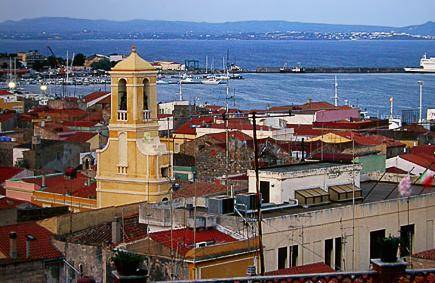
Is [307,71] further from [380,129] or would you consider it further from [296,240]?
[296,240]

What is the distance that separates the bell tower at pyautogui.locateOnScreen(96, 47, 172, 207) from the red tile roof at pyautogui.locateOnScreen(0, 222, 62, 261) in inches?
132

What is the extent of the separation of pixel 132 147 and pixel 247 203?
14.1 ft

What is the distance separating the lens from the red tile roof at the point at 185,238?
10211 mm

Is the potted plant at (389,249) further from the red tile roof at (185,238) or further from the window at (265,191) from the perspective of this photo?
the window at (265,191)

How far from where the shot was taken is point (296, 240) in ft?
37.7

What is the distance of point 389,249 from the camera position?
18.7 ft

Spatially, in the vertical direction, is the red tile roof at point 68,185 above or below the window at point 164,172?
below

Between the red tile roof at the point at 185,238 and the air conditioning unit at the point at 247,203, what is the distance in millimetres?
836

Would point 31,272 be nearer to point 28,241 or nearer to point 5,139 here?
point 28,241

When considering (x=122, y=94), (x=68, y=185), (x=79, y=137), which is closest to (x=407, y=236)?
(x=122, y=94)

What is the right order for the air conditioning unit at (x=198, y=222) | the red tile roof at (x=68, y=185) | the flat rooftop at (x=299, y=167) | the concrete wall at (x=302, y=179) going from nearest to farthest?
1. the air conditioning unit at (x=198, y=222)
2. the concrete wall at (x=302, y=179)
3. the flat rooftop at (x=299, y=167)
4. the red tile roof at (x=68, y=185)

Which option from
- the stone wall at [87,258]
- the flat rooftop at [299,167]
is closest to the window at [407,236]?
the flat rooftop at [299,167]

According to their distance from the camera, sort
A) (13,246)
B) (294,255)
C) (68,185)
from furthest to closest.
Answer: (68,185) < (294,255) < (13,246)

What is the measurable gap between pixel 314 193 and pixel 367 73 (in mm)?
94609
